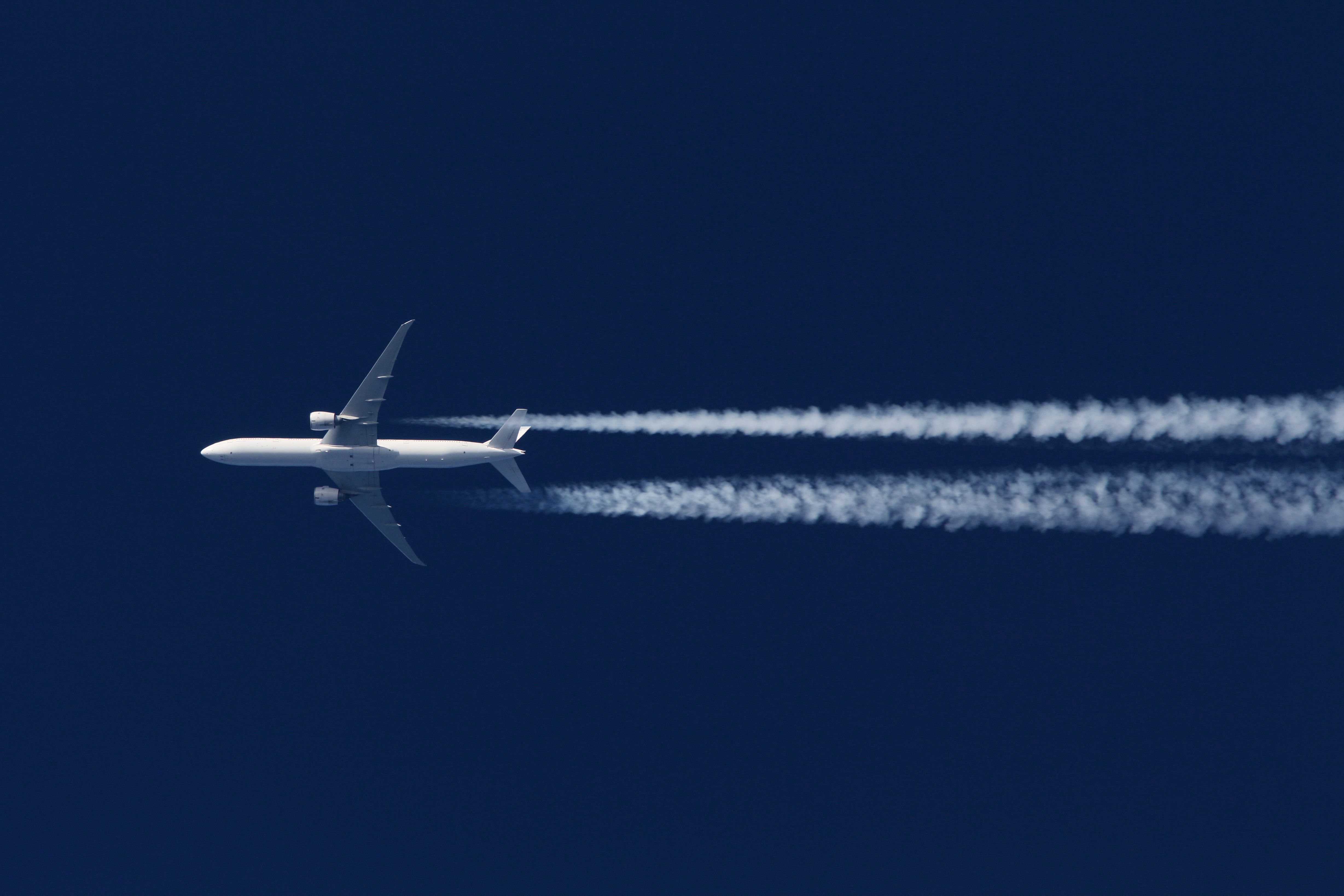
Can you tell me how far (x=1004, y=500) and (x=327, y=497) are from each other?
30.5m

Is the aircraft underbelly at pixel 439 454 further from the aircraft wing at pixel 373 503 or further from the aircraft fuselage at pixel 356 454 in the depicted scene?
the aircraft wing at pixel 373 503

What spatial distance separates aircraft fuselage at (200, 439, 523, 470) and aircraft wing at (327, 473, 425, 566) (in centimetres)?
204

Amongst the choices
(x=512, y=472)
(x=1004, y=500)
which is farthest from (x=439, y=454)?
(x=1004, y=500)

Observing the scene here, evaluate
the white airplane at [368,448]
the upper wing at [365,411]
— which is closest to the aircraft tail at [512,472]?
the white airplane at [368,448]

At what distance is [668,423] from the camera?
189ft

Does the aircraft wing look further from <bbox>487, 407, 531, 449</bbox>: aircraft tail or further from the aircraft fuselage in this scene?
<bbox>487, 407, 531, 449</bbox>: aircraft tail

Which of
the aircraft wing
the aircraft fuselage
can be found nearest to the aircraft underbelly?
the aircraft fuselage

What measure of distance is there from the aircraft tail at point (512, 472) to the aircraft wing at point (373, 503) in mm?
6664

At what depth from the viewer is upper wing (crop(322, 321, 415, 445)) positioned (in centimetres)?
5734

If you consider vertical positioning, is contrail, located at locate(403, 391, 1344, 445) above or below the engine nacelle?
above

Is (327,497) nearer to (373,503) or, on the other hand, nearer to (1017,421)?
(373,503)

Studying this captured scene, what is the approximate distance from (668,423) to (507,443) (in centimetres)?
735

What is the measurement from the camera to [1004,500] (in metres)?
52.9

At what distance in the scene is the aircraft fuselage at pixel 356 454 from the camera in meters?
56.5
